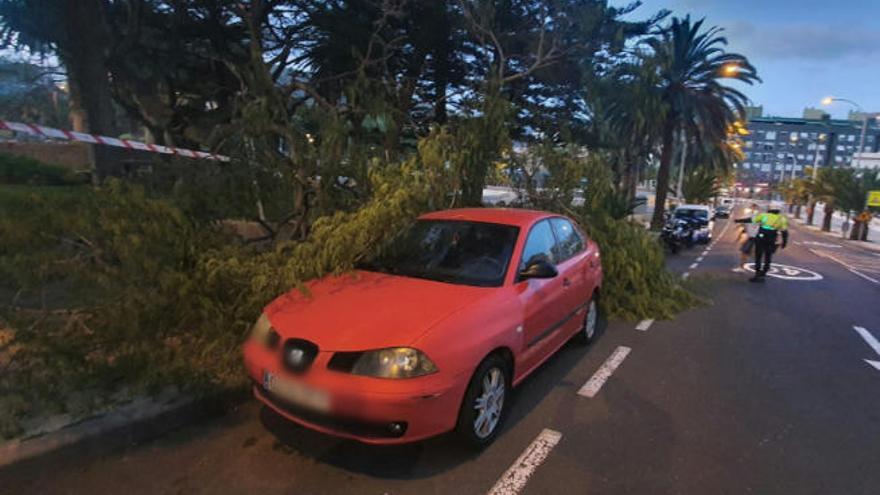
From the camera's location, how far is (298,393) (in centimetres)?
311

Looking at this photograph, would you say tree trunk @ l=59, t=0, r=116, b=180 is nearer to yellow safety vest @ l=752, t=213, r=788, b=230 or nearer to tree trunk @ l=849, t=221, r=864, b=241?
yellow safety vest @ l=752, t=213, r=788, b=230

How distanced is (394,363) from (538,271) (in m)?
1.45

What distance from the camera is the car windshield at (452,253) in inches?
158

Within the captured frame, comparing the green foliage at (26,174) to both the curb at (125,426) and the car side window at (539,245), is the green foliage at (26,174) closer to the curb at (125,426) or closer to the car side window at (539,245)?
the curb at (125,426)

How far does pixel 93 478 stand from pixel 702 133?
962 inches

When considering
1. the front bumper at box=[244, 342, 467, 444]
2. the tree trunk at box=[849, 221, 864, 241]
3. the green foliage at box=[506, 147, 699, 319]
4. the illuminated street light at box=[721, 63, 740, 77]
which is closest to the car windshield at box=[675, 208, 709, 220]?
the illuminated street light at box=[721, 63, 740, 77]

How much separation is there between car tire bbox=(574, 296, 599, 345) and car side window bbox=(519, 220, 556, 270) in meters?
1.18

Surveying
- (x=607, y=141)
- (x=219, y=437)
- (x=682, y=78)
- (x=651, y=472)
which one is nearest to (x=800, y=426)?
(x=651, y=472)

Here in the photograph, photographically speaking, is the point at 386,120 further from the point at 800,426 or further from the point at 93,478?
the point at 800,426

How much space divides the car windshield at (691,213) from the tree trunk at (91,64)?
19.5 meters

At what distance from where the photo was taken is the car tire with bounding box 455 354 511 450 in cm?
327

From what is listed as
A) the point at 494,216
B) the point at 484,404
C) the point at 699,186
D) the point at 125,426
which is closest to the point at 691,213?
the point at 494,216

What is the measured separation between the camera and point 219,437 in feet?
11.4

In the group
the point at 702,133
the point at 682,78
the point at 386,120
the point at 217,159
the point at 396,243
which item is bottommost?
the point at 396,243
